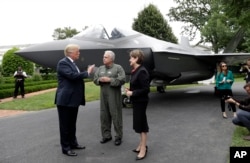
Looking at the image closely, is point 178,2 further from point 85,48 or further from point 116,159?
point 116,159

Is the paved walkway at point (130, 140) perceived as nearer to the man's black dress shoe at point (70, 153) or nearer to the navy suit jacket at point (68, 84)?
the man's black dress shoe at point (70, 153)

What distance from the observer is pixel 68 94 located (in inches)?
194

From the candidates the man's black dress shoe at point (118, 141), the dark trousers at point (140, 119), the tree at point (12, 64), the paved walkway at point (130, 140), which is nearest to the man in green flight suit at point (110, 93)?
the man's black dress shoe at point (118, 141)

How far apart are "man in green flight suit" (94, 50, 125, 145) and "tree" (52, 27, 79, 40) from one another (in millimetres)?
51930

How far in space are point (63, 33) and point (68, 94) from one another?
183 ft

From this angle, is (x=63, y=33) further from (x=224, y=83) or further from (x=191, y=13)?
(x=224, y=83)

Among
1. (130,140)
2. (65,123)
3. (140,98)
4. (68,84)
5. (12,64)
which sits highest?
(68,84)

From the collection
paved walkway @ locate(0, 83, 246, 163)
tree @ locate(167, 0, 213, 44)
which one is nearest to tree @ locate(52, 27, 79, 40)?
tree @ locate(167, 0, 213, 44)

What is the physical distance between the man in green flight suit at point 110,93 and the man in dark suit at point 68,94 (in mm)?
471

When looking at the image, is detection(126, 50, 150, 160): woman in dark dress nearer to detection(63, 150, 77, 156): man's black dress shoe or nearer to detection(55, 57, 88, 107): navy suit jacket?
detection(55, 57, 88, 107): navy suit jacket

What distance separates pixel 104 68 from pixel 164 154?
1.96 m

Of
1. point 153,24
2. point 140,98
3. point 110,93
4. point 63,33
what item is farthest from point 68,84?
point 63,33

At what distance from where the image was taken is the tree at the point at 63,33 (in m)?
56.4

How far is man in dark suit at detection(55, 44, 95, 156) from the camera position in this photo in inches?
194
